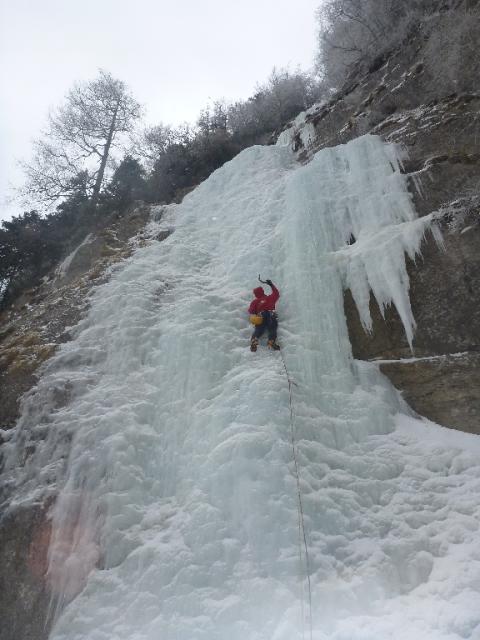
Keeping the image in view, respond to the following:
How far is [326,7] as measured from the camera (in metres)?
15.5

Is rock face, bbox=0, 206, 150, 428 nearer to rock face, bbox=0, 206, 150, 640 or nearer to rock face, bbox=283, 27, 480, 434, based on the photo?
rock face, bbox=0, 206, 150, 640

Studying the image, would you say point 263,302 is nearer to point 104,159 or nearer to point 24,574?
point 24,574

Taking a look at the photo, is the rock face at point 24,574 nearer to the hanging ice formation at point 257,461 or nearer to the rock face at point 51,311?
the hanging ice formation at point 257,461

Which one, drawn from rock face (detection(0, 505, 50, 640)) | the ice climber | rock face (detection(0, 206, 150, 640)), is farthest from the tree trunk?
rock face (detection(0, 505, 50, 640))

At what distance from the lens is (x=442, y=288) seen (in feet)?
19.5

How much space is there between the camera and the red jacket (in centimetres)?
649

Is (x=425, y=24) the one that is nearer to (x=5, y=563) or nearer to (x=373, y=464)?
(x=373, y=464)

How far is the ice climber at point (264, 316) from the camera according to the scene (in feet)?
20.6

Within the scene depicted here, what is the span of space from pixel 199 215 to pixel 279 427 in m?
6.04

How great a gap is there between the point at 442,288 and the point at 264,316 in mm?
2329

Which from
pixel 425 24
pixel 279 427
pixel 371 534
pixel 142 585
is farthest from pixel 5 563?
pixel 425 24

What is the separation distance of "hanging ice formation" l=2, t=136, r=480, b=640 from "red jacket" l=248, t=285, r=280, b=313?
0.94 feet

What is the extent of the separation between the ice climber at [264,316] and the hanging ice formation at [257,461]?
0.19 m

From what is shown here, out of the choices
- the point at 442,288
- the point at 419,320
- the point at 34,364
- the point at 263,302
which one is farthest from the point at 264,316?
the point at 34,364
